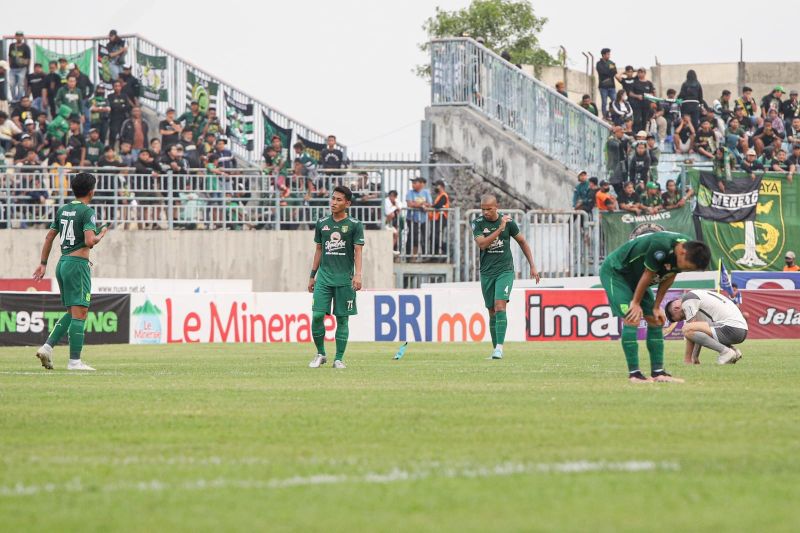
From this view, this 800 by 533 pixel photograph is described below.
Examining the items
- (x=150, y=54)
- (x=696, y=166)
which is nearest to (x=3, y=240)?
(x=150, y=54)

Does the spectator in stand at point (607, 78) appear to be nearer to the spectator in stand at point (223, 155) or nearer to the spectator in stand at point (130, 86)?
the spectator in stand at point (223, 155)

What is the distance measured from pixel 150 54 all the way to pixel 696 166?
13.9m

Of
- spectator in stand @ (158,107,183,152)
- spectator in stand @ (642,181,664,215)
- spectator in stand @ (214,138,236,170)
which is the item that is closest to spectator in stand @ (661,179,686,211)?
spectator in stand @ (642,181,664,215)

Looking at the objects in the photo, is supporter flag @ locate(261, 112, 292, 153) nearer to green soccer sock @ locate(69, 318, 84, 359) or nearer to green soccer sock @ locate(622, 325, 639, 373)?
green soccer sock @ locate(69, 318, 84, 359)

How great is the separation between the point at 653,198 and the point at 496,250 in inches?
521

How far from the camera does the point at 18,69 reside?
33.5 meters

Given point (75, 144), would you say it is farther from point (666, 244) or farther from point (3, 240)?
point (666, 244)

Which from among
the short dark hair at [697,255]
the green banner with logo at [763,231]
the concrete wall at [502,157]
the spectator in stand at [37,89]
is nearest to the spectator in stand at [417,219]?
the concrete wall at [502,157]

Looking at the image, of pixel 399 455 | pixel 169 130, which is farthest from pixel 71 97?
pixel 399 455

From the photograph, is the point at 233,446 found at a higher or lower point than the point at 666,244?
lower

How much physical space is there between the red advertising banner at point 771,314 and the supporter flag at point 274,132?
477 inches

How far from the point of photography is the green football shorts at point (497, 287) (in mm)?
18834

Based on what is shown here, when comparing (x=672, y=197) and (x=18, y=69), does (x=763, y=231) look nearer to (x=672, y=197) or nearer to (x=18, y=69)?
(x=672, y=197)

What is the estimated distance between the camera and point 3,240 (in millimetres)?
31703
